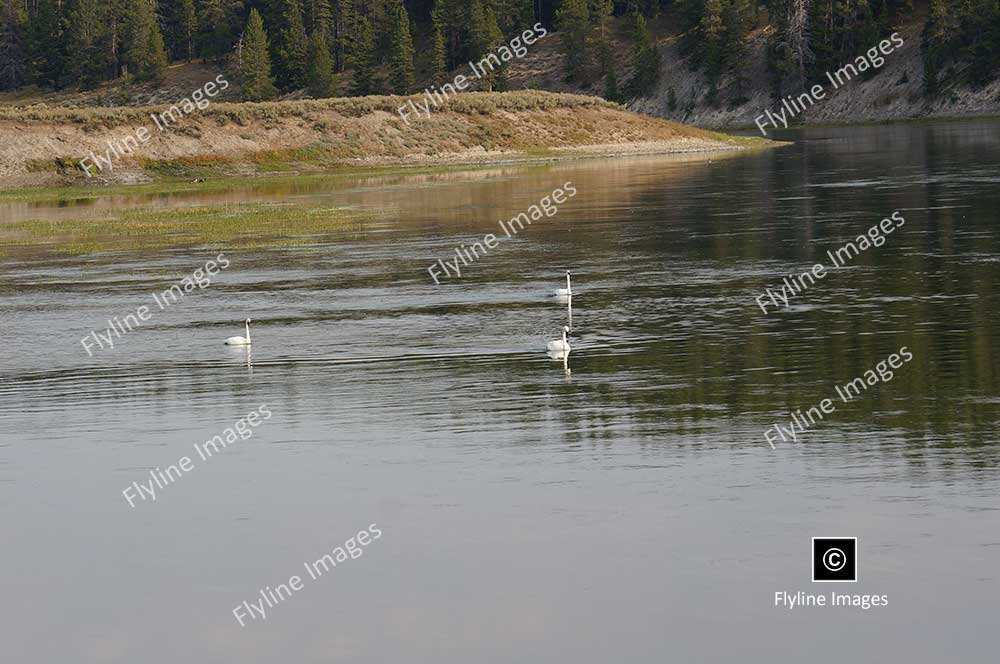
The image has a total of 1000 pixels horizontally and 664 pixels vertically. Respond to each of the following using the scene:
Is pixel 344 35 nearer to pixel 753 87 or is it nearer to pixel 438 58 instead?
pixel 438 58

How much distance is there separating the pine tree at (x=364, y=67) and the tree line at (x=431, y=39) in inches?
7.7

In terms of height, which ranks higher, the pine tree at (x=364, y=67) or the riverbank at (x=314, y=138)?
the pine tree at (x=364, y=67)

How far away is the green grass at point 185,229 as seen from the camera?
147 ft

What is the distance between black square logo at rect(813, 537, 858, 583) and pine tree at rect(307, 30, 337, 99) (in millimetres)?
145324

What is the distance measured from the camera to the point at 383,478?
52.7 ft

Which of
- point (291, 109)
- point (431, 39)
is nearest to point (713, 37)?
point (431, 39)

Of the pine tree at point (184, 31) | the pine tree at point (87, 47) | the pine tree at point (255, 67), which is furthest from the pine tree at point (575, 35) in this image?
the pine tree at point (87, 47)

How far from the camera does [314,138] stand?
286 ft

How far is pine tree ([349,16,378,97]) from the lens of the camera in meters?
156

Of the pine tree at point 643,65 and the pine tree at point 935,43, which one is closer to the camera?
the pine tree at point 935,43

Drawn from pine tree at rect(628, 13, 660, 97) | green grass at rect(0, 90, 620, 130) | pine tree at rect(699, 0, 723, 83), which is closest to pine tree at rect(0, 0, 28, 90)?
pine tree at rect(628, 13, 660, 97)

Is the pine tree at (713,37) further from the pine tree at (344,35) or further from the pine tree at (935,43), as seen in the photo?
the pine tree at (344,35)

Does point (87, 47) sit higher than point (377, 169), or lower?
higher

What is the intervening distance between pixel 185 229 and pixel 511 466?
35.3 meters
